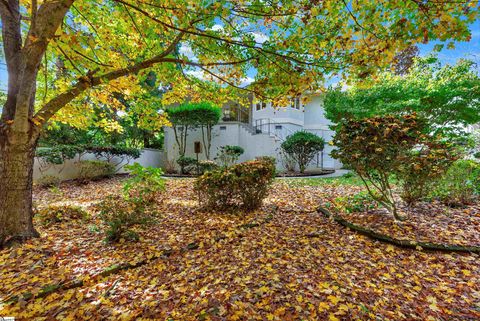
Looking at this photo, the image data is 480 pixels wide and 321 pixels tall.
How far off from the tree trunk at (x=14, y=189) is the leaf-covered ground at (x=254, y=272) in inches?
13.2

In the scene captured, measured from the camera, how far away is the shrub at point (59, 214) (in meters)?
4.32

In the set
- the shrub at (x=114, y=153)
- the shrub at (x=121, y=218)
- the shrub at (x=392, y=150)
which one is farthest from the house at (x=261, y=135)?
the shrub at (x=121, y=218)

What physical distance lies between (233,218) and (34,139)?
3.44 m

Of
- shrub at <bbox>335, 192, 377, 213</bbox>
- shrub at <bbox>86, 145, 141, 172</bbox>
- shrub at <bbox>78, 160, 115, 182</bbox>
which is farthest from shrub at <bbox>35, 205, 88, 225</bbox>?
shrub at <bbox>86, 145, 141, 172</bbox>

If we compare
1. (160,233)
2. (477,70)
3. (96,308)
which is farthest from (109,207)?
(477,70)

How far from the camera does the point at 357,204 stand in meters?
4.68

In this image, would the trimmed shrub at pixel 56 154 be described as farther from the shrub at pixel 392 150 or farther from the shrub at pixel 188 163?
the shrub at pixel 392 150

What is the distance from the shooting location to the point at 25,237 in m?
3.35

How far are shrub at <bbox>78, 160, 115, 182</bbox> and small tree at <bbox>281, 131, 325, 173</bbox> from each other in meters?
8.74

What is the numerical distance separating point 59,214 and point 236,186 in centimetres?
355

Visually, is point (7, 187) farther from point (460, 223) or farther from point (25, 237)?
point (460, 223)

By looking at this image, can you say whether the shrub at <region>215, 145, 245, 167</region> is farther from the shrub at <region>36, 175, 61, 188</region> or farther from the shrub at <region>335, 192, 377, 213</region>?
the shrub at <region>335, 192, 377, 213</region>

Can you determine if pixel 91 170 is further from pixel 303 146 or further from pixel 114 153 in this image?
pixel 303 146

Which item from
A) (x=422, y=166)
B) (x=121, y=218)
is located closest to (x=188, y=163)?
(x=121, y=218)
